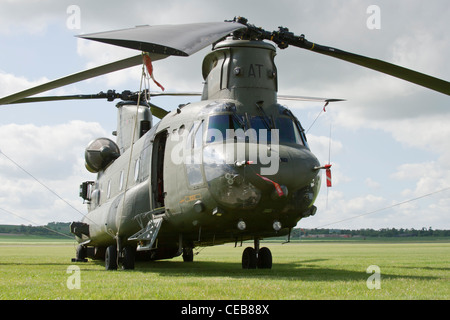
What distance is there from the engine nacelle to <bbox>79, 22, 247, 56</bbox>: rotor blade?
35.0ft

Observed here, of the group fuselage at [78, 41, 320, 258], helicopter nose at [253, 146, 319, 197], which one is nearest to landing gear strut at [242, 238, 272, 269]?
fuselage at [78, 41, 320, 258]

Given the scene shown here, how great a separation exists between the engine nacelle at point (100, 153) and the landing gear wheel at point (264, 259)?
7669mm

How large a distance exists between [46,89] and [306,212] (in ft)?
23.7

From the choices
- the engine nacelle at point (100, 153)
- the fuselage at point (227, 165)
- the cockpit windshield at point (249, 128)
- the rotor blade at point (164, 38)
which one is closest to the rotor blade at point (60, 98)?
the engine nacelle at point (100, 153)

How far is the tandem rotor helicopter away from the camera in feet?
34.2

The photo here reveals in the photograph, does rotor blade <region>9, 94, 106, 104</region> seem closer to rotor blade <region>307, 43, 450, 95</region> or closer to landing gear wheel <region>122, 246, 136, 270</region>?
landing gear wheel <region>122, 246, 136, 270</region>

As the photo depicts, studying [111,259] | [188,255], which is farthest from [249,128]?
[188,255]

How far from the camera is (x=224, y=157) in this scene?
10.6m

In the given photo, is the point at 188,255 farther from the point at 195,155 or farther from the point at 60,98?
the point at 195,155

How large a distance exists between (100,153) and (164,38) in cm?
1156

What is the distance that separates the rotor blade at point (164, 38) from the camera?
25.1ft

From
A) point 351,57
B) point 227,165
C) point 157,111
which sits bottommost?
point 227,165
